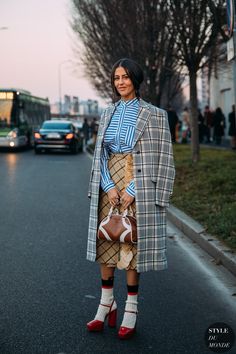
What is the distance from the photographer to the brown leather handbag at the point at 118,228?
395 cm

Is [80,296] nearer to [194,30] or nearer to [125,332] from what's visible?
[125,332]

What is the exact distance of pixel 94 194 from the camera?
4152mm

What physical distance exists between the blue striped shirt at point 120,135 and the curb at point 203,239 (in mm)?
2299

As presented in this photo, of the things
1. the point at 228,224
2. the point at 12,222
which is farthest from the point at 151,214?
the point at 12,222

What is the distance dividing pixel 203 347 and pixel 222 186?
7.62m

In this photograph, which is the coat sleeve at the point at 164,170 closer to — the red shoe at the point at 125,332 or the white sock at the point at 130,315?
the white sock at the point at 130,315

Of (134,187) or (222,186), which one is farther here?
(222,186)

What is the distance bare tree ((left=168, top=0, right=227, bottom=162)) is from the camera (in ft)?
48.5

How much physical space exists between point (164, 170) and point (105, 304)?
97 centimetres

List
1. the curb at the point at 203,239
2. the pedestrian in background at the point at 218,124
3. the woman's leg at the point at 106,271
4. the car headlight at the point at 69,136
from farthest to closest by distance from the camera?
1. the car headlight at the point at 69,136
2. the pedestrian in background at the point at 218,124
3. the curb at the point at 203,239
4. the woman's leg at the point at 106,271

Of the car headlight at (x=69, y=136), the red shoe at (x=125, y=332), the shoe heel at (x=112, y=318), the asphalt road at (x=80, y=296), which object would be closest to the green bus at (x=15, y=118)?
the car headlight at (x=69, y=136)

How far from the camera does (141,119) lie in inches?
159

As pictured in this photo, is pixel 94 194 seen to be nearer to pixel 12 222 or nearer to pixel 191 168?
pixel 12 222

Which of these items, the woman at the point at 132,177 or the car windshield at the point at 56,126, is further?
the car windshield at the point at 56,126
